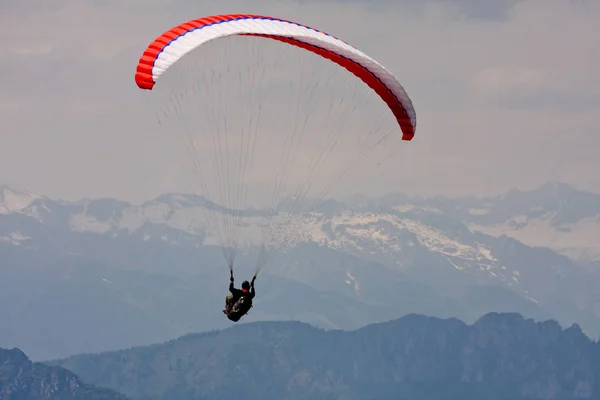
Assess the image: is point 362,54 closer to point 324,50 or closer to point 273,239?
point 324,50

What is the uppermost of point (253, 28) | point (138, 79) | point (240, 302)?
point (253, 28)

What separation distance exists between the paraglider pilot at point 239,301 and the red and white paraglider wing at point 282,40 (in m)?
13.5

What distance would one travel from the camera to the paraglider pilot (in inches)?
2739

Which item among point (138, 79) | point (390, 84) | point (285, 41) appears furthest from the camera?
point (390, 84)

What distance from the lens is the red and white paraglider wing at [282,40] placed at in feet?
206

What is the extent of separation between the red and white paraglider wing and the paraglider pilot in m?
13.5

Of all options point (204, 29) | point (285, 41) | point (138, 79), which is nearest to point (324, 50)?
point (285, 41)

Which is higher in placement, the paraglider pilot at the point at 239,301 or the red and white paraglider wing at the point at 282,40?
the red and white paraglider wing at the point at 282,40

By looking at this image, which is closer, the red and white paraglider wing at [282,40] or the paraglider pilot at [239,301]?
the red and white paraglider wing at [282,40]

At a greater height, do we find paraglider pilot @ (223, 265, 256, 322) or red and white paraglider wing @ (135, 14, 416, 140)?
red and white paraglider wing @ (135, 14, 416, 140)

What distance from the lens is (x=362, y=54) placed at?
7538 centimetres

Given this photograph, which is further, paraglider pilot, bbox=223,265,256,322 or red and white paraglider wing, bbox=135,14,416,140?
paraglider pilot, bbox=223,265,256,322

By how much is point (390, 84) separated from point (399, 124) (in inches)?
150

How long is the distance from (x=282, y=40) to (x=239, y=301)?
15.5 metres
